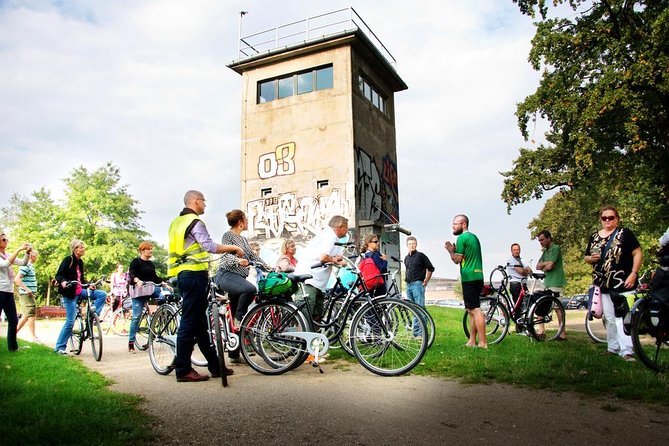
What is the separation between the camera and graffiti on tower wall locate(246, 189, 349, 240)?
2386 cm

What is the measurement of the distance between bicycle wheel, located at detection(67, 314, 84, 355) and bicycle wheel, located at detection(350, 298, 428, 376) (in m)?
5.16

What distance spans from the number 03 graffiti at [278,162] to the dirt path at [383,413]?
64.7ft

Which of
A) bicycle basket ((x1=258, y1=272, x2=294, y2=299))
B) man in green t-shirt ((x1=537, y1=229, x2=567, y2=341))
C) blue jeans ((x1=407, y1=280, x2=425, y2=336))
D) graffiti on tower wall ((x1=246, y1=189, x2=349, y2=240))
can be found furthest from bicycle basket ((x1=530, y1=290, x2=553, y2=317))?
graffiti on tower wall ((x1=246, y1=189, x2=349, y2=240))

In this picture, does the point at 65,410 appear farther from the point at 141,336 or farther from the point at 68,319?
the point at 141,336

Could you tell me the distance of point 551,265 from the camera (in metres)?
9.66

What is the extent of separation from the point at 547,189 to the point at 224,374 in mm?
19659

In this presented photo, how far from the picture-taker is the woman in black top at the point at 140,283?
30.4ft

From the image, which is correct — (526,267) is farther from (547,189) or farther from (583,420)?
(547,189)

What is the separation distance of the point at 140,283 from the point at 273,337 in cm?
425

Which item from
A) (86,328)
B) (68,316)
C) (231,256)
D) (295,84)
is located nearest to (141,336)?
(86,328)

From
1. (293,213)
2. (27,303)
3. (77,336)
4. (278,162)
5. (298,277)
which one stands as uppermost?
(278,162)

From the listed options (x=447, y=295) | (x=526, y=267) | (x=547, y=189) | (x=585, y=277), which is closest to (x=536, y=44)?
(x=547, y=189)

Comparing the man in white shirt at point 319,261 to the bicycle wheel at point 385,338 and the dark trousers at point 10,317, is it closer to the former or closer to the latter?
the bicycle wheel at point 385,338

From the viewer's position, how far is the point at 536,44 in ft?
63.0
